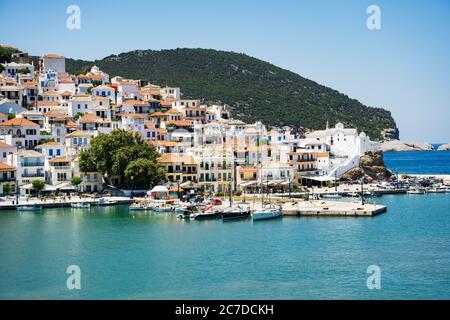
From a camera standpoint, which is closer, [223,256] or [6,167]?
[223,256]

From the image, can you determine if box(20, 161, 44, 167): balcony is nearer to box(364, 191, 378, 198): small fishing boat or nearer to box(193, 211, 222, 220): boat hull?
box(193, 211, 222, 220): boat hull

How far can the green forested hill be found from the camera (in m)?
128

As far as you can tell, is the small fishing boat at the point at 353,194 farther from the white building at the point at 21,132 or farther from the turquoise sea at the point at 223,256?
the white building at the point at 21,132

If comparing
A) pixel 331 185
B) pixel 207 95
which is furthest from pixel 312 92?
pixel 331 185

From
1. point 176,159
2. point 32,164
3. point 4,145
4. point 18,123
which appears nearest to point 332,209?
point 176,159

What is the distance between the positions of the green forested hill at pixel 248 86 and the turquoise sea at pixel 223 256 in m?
77.5

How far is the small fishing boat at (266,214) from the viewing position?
4531 cm

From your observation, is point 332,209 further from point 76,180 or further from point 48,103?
point 48,103

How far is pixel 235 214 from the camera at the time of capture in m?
46.0

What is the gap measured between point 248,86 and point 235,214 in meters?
104

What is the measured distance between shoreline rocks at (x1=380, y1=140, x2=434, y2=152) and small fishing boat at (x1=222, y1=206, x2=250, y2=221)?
4440 inches

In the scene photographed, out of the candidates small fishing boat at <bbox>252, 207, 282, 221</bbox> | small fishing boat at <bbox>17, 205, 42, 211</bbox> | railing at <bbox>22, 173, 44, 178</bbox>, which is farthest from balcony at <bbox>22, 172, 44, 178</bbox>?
small fishing boat at <bbox>252, 207, 282, 221</bbox>

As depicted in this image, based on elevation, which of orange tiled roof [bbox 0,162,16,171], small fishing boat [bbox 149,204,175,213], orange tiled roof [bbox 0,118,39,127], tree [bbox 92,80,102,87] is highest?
tree [bbox 92,80,102,87]
